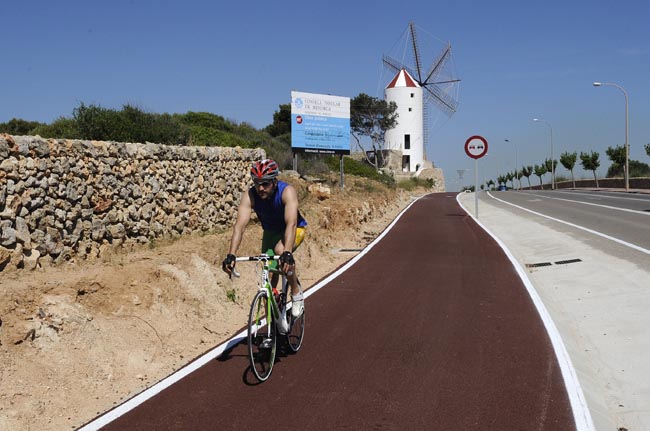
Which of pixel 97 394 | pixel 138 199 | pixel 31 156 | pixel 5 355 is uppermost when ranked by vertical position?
pixel 31 156

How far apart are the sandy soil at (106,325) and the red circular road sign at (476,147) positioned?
577 inches

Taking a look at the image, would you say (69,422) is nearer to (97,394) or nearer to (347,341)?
(97,394)

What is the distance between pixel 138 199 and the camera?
12.2 meters

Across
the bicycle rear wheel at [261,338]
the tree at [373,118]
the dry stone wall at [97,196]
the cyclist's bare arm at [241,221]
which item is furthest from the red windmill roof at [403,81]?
the bicycle rear wheel at [261,338]

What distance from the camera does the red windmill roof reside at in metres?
88.2

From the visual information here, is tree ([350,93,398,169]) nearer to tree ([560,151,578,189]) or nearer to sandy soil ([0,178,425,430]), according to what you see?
tree ([560,151,578,189])

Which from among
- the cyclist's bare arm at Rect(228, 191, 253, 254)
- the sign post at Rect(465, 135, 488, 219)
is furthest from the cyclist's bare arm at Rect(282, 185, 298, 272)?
the sign post at Rect(465, 135, 488, 219)

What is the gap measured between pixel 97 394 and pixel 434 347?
149 inches

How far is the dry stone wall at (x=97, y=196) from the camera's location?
8859 millimetres

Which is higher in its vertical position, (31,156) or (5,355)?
(31,156)

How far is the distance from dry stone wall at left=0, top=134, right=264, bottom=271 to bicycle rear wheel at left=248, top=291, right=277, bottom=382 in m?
4.11

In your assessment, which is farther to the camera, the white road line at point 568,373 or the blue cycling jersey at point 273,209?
the blue cycling jersey at point 273,209

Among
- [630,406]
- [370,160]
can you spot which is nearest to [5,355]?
[630,406]

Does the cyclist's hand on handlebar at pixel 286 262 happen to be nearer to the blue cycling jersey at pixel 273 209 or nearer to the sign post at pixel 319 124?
the blue cycling jersey at pixel 273 209
